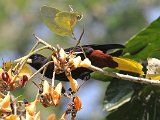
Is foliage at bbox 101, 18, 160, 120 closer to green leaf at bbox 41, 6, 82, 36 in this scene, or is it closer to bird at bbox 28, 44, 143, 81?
bird at bbox 28, 44, 143, 81

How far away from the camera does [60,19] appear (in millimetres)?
1540

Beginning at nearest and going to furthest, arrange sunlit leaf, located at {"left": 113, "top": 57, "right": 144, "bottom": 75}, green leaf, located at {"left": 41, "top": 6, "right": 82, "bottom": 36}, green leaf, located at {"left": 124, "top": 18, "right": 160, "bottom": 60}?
green leaf, located at {"left": 41, "top": 6, "right": 82, "bottom": 36} < sunlit leaf, located at {"left": 113, "top": 57, "right": 144, "bottom": 75} < green leaf, located at {"left": 124, "top": 18, "right": 160, "bottom": 60}

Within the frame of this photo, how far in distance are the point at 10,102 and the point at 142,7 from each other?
7769mm

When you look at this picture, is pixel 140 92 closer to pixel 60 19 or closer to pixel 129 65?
pixel 129 65

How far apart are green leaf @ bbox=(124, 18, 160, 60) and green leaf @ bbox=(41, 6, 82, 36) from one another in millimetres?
552

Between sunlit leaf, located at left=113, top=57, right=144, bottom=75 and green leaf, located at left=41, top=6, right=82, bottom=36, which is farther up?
green leaf, located at left=41, top=6, right=82, bottom=36

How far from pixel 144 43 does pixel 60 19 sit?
0.64m

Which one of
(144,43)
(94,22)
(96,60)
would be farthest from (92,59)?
(94,22)

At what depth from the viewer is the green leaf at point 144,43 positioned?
2.05 m

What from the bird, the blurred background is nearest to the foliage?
the bird

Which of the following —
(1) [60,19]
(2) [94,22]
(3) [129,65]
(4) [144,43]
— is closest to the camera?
(1) [60,19]

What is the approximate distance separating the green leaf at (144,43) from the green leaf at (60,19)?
55 centimetres

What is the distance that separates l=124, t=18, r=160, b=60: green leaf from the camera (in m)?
2.05

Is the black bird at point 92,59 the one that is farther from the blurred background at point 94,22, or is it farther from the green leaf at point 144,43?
the blurred background at point 94,22
